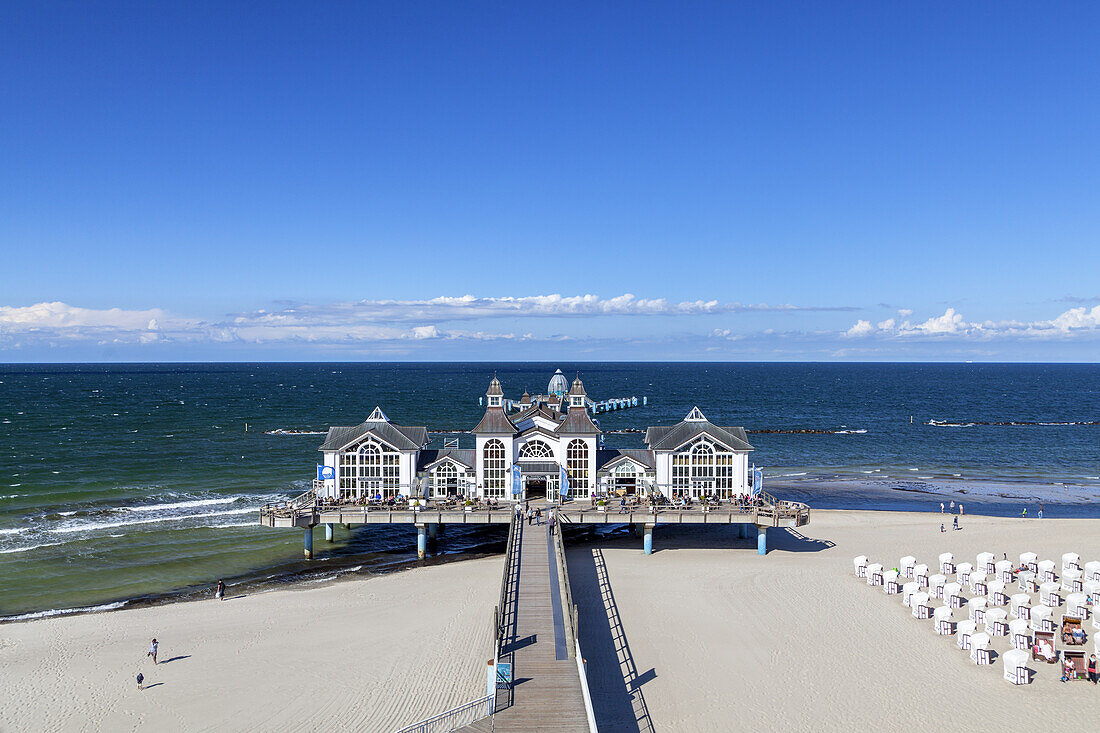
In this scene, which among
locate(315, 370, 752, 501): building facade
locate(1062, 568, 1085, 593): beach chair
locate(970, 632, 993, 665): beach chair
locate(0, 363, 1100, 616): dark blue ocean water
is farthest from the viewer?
locate(315, 370, 752, 501): building facade

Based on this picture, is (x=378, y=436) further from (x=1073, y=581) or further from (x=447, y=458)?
(x=1073, y=581)

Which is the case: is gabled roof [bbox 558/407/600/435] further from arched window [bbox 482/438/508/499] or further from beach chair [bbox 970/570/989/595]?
beach chair [bbox 970/570/989/595]

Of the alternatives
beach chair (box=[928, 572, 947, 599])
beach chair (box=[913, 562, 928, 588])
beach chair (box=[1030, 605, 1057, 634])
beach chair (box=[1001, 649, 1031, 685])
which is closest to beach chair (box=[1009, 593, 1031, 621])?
beach chair (box=[1030, 605, 1057, 634])

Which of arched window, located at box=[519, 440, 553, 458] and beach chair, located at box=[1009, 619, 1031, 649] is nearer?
beach chair, located at box=[1009, 619, 1031, 649]

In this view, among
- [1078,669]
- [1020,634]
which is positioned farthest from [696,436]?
[1078,669]

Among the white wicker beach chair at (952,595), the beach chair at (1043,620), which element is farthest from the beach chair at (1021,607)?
the white wicker beach chair at (952,595)

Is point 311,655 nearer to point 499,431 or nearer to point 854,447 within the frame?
point 499,431

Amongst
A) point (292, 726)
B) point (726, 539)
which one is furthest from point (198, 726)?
point (726, 539)
